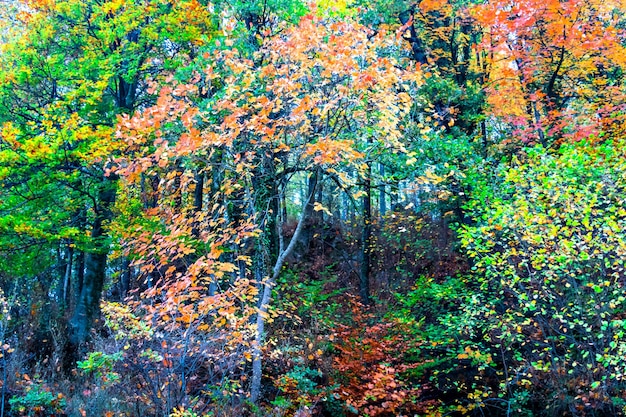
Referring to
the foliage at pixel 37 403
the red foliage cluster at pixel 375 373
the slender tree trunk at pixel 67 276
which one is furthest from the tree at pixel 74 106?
the red foliage cluster at pixel 375 373

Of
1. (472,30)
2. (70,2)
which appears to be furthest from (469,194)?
(70,2)

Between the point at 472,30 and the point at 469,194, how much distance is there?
6030 millimetres

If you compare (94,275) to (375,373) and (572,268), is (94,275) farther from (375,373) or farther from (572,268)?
(572,268)

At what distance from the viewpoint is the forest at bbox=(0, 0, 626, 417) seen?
19.2 ft

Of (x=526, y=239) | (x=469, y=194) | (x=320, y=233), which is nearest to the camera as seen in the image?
(x=526, y=239)

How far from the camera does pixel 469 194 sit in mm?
9039

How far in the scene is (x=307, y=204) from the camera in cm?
651

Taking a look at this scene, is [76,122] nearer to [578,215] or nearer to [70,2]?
[70,2]

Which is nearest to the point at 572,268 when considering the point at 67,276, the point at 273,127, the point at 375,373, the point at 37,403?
the point at 375,373

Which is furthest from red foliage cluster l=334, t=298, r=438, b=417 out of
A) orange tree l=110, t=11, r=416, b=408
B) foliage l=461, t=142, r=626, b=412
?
orange tree l=110, t=11, r=416, b=408

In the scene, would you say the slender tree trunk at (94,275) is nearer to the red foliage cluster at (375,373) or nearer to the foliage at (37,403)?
the foliage at (37,403)

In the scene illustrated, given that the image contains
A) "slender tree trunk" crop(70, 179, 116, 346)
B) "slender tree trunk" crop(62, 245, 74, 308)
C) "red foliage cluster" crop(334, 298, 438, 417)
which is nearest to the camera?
"red foliage cluster" crop(334, 298, 438, 417)

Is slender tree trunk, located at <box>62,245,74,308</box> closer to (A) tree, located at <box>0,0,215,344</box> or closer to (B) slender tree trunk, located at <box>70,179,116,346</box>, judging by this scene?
(B) slender tree trunk, located at <box>70,179,116,346</box>

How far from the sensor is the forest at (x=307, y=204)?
5.84 m
